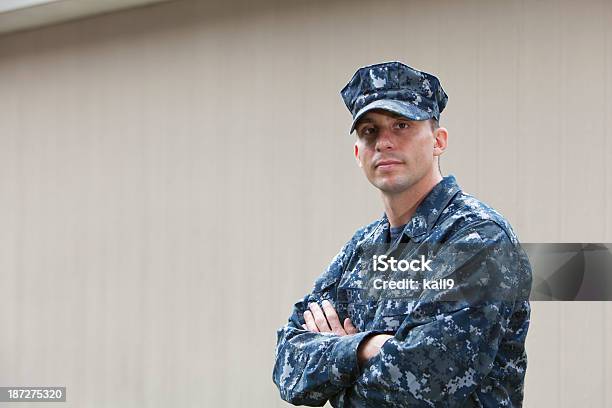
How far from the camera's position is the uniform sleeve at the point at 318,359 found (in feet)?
6.16

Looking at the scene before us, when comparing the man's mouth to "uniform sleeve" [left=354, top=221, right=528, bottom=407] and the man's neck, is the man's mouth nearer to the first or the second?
the man's neck

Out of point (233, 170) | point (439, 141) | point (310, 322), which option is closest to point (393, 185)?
point (439, 141)

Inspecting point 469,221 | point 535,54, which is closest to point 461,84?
point 535,54

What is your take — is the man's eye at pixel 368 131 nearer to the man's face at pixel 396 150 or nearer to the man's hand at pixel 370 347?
the man's face at pixel 396 150

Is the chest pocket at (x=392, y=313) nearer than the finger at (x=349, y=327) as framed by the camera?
Yes

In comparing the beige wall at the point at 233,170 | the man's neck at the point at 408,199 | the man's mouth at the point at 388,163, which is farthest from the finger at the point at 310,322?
the beige wall at the point at 233,170

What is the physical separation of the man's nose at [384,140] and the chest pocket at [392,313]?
0.33 m

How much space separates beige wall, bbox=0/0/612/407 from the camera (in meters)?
3.31

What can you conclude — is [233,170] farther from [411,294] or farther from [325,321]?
[411,294]

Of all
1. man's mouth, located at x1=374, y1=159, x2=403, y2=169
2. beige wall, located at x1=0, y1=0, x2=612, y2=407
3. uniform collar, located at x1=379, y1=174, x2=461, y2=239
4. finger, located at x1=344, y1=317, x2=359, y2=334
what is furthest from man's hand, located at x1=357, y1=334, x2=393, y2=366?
beige wall, located at x1=0, y1=0, x2=612, y2=407

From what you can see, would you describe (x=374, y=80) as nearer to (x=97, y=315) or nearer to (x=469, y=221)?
(x=469, y=221)

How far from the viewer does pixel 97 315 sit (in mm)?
4824

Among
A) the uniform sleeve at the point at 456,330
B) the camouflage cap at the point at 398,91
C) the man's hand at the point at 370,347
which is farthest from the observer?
the camouflage cap at the point at 398,91

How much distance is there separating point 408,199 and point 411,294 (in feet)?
0.77
